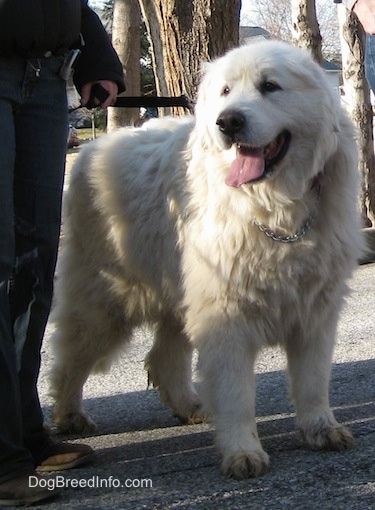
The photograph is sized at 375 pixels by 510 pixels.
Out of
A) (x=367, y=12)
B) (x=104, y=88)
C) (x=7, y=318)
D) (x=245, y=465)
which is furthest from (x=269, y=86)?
(x=245, y=465)

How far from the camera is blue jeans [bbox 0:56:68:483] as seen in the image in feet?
10.8

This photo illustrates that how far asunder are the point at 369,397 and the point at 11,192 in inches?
92.4

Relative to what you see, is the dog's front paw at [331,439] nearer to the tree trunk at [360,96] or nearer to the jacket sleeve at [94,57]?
the jacket sleeve at [94,57]

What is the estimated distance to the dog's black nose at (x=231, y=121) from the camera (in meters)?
3.54

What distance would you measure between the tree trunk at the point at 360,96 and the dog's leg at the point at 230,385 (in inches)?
350

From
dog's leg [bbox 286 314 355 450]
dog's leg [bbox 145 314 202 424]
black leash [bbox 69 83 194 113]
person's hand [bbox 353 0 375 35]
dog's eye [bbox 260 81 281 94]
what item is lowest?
dog's leg [bbox 145 314 202 424]

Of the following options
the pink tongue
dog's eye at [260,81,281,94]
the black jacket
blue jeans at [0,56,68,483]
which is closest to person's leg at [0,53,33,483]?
blue jeans at [0,56,68,483]

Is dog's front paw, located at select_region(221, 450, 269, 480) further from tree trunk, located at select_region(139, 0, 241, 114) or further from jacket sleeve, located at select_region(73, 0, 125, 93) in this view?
tree trunk, located at select_region(139, 0, 241, 114)

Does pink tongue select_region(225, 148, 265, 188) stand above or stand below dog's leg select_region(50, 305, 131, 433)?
above

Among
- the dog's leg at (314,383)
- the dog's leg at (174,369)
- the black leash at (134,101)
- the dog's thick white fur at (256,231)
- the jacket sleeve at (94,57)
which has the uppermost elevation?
the jacket sleeve at (94,57)

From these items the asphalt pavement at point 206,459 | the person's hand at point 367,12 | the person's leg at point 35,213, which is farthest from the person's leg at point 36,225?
the person's hand at point 367,12

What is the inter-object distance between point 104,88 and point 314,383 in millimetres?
1614

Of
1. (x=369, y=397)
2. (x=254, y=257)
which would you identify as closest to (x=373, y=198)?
(x=369, y=397)

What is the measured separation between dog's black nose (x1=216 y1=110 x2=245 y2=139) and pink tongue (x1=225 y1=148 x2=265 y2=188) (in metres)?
0.13
